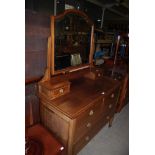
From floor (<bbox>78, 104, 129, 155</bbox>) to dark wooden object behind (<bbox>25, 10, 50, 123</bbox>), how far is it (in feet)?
3.15

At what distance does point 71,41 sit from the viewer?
1.55 m

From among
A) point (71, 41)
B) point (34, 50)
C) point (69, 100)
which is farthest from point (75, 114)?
point (71, 41)

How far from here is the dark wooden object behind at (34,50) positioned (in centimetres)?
115

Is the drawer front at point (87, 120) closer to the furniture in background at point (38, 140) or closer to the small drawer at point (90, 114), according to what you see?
the small drawer at point (90, 114)

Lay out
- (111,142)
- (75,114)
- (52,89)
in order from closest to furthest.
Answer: (75,114) < (52,89) < (111,142)

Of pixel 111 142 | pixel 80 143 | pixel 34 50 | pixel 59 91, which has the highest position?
pixel 34 50

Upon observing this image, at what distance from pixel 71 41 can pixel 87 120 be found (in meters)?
0.86

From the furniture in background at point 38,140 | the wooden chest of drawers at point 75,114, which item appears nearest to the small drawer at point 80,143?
the wooden chest of drawers at point 75,114

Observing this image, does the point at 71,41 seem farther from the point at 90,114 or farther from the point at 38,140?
the point at 38,140

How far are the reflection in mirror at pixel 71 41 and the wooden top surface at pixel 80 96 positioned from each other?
264mm

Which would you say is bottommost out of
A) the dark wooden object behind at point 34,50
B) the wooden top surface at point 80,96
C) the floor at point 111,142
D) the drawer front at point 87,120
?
the floor at point 111,142
